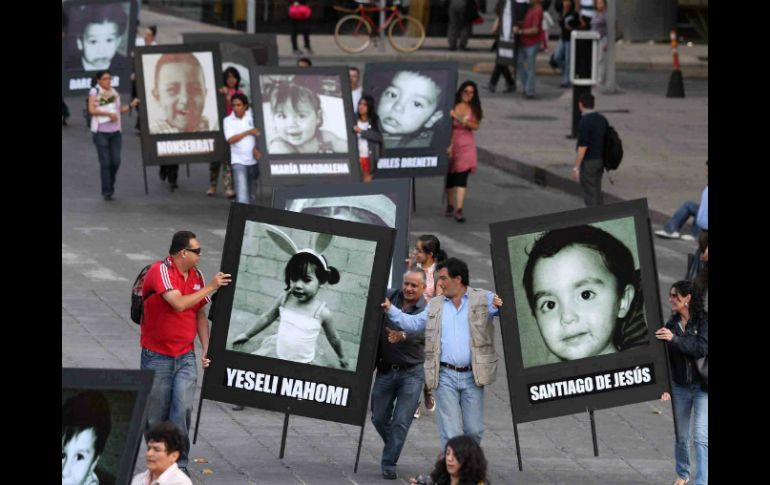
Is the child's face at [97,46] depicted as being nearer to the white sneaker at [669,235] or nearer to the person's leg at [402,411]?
the white sneaker at [669,235]

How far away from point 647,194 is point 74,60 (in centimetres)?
887

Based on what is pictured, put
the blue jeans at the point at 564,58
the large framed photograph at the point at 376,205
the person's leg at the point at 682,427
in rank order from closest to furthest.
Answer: the person's leg at the point at 682,427, the large framed photograph at the point at 376,205, the blue jeans at the point at 564,58

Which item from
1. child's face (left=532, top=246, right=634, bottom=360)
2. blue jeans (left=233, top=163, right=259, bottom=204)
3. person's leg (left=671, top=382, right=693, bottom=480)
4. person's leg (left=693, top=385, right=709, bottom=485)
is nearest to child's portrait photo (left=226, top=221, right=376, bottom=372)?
child's face (left=532, top=246, right=634, bottom=360)

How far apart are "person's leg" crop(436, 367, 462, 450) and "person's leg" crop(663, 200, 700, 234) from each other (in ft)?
31.2

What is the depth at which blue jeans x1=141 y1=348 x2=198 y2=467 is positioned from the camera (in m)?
11.1

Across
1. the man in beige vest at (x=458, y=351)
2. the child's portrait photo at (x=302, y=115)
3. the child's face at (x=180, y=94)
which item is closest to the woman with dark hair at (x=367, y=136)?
the child's portrait photo at (x=302, y=115)

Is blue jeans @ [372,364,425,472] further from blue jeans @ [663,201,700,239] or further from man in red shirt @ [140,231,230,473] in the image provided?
blue jeans @ [663,201,700,239]

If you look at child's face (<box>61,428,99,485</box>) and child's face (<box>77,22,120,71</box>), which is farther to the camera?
child's face (<box>77,22,120,71</box>)

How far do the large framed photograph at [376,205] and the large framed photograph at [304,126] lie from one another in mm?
6489

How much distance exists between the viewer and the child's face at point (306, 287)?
1178 centimetres

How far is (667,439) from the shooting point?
12.9 m

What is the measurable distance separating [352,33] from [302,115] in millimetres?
18010
